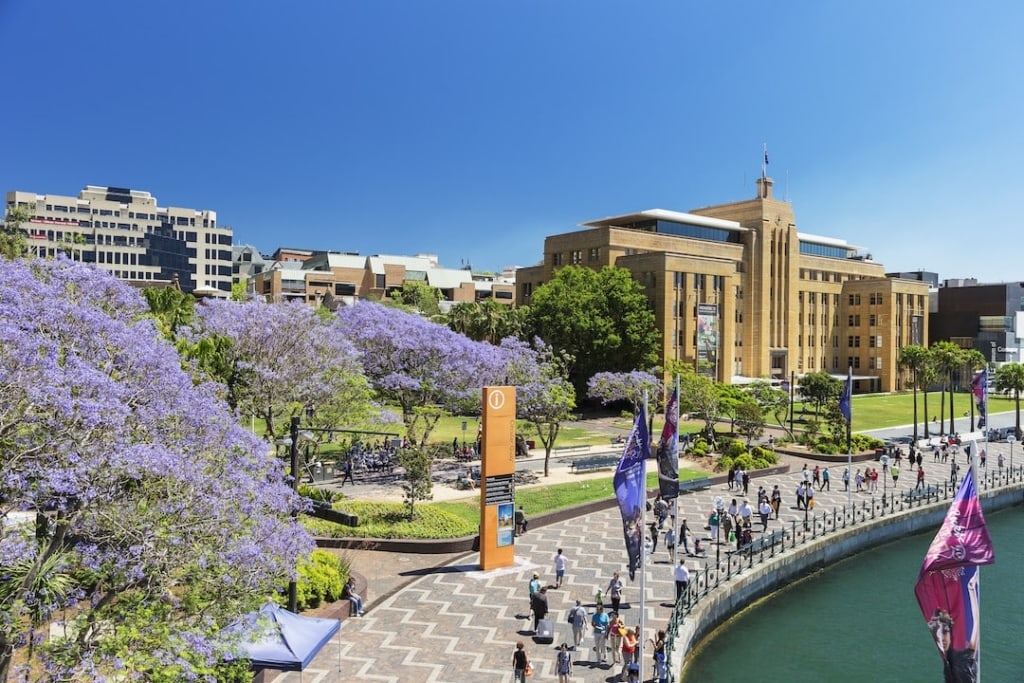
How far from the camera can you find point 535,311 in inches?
2692

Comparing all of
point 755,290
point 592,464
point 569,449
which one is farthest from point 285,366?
point 755,290

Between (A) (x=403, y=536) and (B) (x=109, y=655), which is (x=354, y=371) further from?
(B) (x=109, y=655)

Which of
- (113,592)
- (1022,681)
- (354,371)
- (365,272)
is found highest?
(365,272)

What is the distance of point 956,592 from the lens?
11.8 meters

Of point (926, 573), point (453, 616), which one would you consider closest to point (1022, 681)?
point (926, 573)

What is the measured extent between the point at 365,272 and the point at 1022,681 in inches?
4115

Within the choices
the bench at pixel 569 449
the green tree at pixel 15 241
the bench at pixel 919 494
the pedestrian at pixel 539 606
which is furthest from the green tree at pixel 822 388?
the green tree at pixel 15 241

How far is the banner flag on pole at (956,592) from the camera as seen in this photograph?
11672 millimetres

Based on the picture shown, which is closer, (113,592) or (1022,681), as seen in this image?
(113,592)

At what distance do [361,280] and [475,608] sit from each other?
9908 cm

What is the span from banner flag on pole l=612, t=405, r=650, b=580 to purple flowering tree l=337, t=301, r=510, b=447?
20918 mm

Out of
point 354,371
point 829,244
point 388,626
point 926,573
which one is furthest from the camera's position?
point 829,244

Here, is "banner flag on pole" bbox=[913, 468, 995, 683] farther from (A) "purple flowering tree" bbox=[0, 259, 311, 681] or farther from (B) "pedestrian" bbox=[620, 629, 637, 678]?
(A) "purple flowering tree" bbox=[0, 259, 311, 681]

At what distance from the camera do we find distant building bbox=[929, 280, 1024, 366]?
102 m
